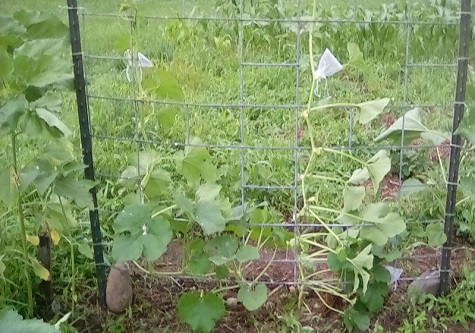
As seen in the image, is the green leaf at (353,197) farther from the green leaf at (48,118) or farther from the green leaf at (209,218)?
the green leaf at (48,118)

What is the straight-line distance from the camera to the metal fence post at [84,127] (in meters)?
2.09

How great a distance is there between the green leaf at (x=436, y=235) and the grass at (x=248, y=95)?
3 centimetres

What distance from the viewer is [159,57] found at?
427 cm

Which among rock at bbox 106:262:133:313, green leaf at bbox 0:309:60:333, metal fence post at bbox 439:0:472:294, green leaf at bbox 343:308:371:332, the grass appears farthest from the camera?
the grass

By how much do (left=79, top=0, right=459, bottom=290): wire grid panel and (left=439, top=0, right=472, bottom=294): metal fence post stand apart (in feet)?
0.20

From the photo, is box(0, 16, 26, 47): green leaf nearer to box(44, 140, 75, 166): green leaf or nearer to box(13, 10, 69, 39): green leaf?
box(13, 10, 69, 39): green leaf

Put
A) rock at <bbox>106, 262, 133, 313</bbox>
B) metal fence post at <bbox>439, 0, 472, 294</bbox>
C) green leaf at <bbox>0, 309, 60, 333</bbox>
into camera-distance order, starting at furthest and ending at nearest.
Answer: rock at <bbox>106, 262, 133, 313</bbox>
metal fence post at <bbox>439, 0, 472, 294</bbox>
green leaf at <bbox>0, 309, 60, 333</bbox>

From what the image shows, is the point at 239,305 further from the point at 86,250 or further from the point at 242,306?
the point at 86,250

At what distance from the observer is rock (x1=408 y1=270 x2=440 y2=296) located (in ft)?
7.62

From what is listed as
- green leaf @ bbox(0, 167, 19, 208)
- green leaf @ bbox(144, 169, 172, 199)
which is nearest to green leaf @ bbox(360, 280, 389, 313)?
green leaf @ bbox(144, 169, 172, 199)

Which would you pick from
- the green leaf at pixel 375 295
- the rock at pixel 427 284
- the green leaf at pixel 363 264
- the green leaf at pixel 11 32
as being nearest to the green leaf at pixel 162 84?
the green leaf at pixel 11 32

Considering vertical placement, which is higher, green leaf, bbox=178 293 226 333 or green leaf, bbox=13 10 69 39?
green leaf, bbox=13 10 69 39

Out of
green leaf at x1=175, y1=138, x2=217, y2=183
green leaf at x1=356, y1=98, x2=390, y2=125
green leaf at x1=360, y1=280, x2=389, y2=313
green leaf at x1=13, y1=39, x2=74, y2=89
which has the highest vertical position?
green leaf at x1=13, y1=39, x2=74, y2=89

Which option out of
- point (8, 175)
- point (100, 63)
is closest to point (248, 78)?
point (100, 63)
